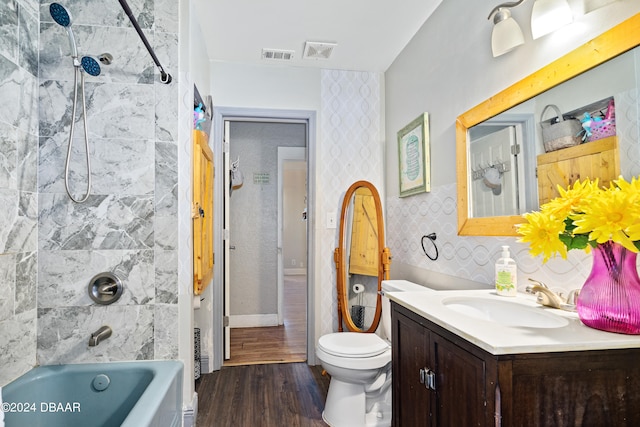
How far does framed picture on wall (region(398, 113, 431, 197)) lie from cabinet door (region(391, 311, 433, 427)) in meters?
1.08

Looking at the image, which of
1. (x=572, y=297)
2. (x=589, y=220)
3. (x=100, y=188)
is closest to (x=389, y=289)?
(x=572, y=297)

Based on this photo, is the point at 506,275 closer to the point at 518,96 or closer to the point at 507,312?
the point at 507,312

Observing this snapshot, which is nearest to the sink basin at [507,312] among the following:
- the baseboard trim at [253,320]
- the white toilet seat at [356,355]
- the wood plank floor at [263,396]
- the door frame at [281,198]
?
the white toilet seat at [356,355]

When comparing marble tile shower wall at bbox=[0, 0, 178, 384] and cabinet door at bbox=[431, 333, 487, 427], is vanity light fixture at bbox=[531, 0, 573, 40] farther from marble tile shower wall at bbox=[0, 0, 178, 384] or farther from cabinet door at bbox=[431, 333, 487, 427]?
marble tile shower wall at bbox=[0, 0, 178, 384]

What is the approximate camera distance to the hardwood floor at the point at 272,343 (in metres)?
2.91

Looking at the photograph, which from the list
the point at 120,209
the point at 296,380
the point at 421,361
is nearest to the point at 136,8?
the point at 120,209

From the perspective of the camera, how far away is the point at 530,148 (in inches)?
52.2

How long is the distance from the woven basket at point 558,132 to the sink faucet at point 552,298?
48cm

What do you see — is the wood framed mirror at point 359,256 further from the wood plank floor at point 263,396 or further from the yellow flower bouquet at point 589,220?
the yellow flower bouquet at point 589,220

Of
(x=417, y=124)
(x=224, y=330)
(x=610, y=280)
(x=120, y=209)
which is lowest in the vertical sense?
(x=224, y=330)

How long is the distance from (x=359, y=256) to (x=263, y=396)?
120cm

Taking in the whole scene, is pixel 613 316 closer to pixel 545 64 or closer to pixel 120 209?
pixel 545 64

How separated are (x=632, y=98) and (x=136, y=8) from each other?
210cm

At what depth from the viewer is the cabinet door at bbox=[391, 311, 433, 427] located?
45.9 inches
